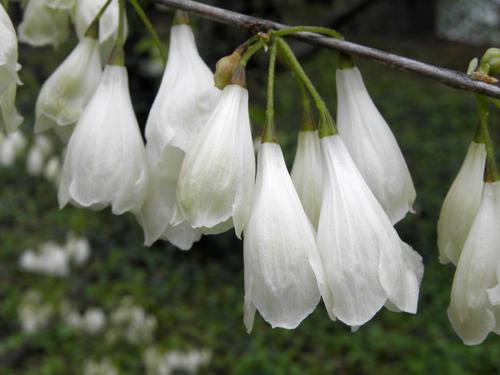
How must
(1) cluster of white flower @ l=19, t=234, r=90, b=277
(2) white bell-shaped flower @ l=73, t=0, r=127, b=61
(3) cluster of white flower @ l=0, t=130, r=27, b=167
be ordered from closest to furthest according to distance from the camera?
(2) white bell-shaped flower @ l=73, t=0, r=127, b=61 → (3) cluster of white flower @ l=0, t=130, r=27, b=167 → (1) cluster of white flower @ l=19, t=234, r=90, b=277

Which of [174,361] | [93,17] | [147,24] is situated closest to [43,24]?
[93,17]

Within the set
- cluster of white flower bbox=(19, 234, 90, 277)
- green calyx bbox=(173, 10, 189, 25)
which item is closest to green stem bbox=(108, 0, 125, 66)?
green calyx bbox=(173, 10, 189, 25)

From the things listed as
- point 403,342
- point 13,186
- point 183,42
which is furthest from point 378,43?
point 183,42

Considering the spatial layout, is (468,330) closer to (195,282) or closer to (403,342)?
(403,342)

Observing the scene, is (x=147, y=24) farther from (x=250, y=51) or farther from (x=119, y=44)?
(x=250, y=51)

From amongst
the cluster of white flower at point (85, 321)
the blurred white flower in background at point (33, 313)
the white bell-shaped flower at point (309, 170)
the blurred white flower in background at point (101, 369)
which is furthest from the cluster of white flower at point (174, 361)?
the white bell-shaped flower at point (309, 170)

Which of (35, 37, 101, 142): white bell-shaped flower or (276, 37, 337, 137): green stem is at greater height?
(276, 37, 337, 137): green stem

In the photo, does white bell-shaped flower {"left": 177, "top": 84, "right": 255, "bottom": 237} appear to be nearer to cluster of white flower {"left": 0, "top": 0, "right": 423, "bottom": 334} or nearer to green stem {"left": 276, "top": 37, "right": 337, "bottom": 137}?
cluster of white flower {"left": 0, "top": 0, "right": 423, "bottom": 334}
